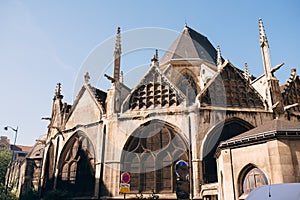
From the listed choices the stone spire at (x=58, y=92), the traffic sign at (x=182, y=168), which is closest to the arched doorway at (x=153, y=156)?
the traffic sign at (x=182, y=168)

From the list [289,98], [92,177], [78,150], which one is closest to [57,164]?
[78,150]

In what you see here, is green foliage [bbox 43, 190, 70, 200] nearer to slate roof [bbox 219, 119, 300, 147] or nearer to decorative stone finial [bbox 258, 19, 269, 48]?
slate roof [bbox 219, 119, 300, 147]

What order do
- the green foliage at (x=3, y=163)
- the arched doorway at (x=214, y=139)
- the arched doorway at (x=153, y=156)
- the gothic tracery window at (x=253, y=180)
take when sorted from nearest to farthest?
the gothic tracery window at (x=253, y=180)
the arched doorway at (x=214, y=139)
the arched doorway at (x=153, y=156)
the green foliage at (x=3, y=163)

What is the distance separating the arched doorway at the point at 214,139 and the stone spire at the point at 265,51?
3.64m

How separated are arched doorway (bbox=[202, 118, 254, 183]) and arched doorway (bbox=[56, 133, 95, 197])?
6997 millimetres

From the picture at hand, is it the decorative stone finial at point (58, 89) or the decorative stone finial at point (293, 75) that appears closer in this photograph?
the decorative stone finial at point (293, 75)

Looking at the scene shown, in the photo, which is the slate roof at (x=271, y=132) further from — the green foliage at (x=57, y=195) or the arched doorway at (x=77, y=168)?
the green foliage at (x=57, y=195)

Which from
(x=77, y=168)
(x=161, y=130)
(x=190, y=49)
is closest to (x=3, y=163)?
(x=77, y=168)

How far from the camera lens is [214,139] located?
16312mm

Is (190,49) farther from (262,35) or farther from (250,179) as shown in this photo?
(250,179)

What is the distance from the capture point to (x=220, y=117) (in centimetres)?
1638

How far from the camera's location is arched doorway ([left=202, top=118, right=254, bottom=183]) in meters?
15.4

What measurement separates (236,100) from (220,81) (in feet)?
5.14

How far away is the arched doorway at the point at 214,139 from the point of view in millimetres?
15391
